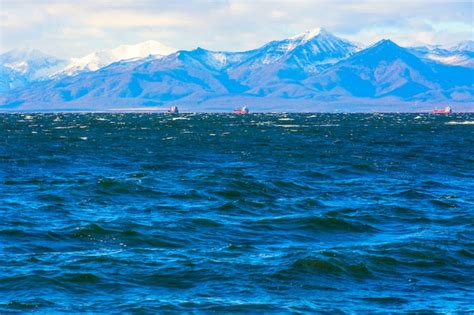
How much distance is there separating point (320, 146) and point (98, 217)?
64.7m

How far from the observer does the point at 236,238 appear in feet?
129

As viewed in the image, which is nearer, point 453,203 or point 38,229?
point 38,229

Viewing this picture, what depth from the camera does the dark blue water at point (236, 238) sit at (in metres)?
28.7

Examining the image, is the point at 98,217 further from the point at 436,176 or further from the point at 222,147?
the point at 222,147

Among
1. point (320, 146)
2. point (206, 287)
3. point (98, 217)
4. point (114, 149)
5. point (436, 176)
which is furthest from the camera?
point (320, 146)

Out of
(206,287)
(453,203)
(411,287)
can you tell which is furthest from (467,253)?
(453,203)

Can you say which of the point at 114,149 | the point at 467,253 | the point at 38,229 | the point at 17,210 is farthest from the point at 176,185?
the point at 114,149

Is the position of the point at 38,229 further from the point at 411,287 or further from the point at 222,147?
the point at 222,147

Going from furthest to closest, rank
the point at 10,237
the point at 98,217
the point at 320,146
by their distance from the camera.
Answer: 1. the point at 320,146
2. the point at 98,217
3. the point at 10,237

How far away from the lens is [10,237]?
38281mm

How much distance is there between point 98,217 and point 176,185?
15.7 m

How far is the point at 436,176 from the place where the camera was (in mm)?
68438

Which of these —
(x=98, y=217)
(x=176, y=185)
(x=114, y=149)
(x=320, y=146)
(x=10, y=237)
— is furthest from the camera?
(x=320, y=146)

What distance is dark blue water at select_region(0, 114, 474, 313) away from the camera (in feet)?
94.0
